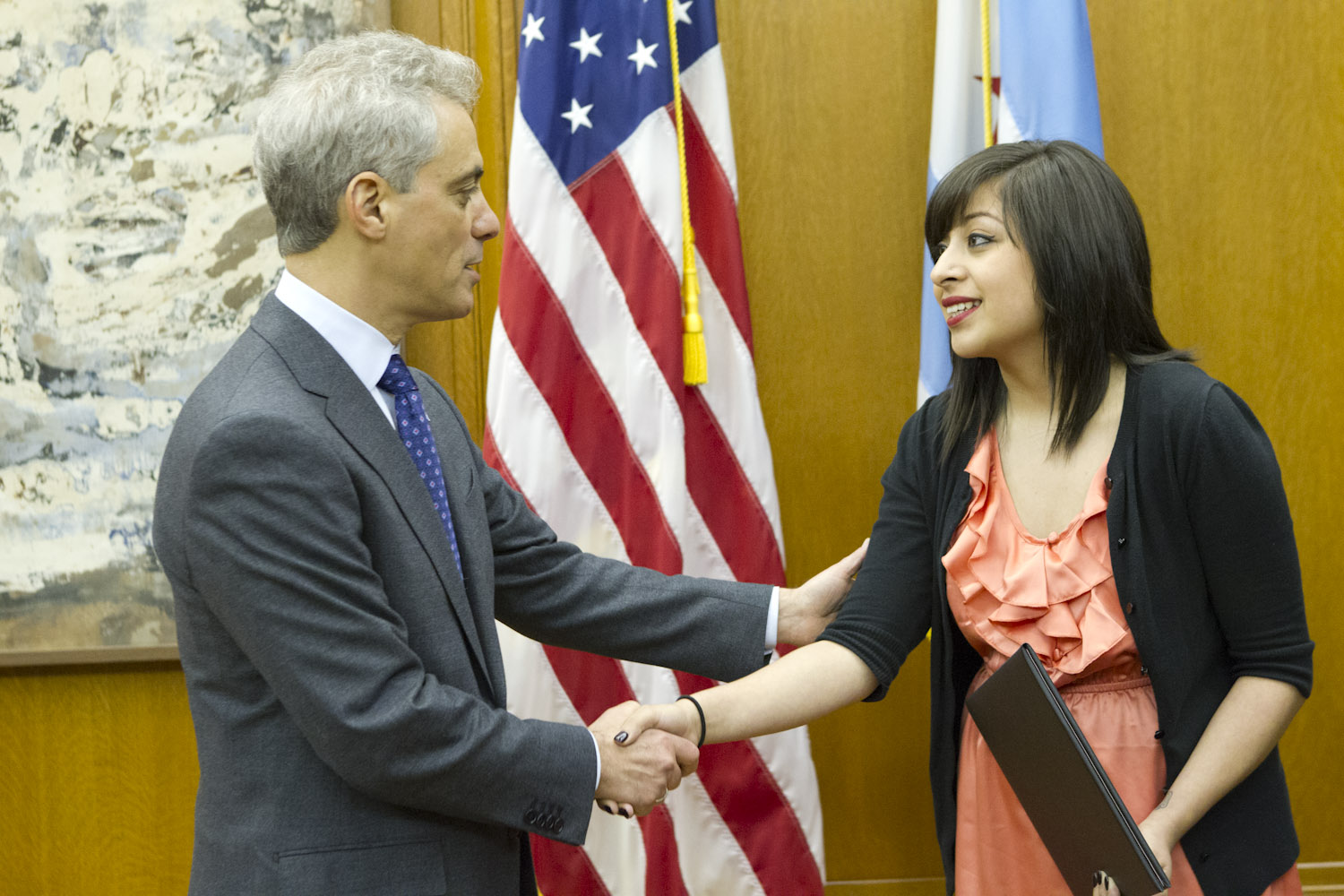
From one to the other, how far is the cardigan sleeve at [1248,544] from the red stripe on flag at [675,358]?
117 cm

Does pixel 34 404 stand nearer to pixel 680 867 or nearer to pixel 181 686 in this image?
pixel 181 686

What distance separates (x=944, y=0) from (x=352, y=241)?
1612 millimetres

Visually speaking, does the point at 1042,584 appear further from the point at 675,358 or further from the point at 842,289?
the point at 842,289

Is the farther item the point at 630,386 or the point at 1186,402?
the point at 630,386

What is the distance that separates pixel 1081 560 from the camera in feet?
4.98

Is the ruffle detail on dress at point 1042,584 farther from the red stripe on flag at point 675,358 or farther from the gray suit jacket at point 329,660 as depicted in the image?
the red stripe on flag at point 675,358

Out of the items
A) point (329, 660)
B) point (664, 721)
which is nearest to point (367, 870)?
point (329, 660)

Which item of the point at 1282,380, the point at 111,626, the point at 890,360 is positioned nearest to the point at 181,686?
the point at 111,626

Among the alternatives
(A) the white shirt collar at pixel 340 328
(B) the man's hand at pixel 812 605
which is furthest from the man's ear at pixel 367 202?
(B) the man's hand at pixel 812 605

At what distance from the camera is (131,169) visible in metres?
2.68

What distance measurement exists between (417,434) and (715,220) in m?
1.24

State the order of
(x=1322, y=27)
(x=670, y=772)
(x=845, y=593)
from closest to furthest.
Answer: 1. (x=670, y=772)
2. (x=845, y=593)
3. (x=1322, y=27)

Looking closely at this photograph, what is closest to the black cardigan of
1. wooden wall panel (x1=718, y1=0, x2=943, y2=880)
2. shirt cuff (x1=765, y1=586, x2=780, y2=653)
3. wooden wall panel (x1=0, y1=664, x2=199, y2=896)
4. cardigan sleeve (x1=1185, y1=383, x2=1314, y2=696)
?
cardigan sleeve (x1=1185, y1=383, x2=1314, y2=696)

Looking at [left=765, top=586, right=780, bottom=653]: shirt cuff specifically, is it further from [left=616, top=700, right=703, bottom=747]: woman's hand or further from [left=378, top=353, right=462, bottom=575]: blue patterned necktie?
[left=378, top=353, right=462, bottom=575]: blue patterned necktie
